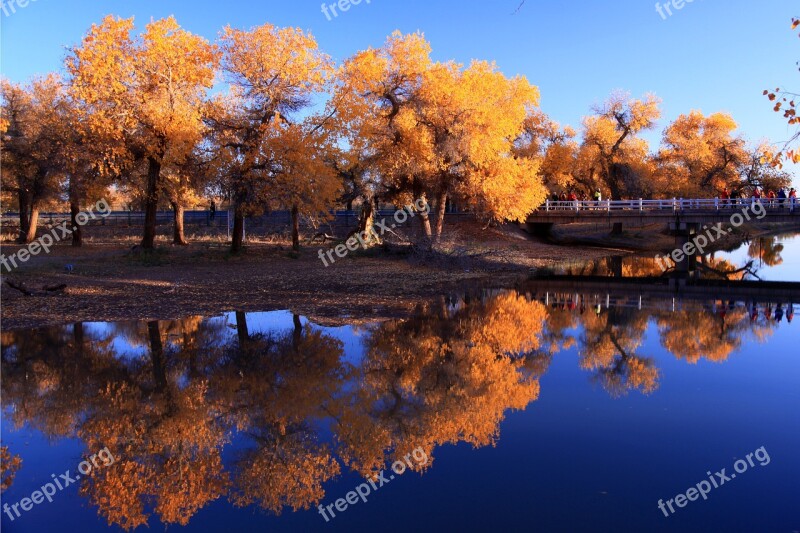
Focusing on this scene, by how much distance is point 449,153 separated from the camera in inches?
1152

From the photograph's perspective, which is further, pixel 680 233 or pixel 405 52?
pixel 680 233

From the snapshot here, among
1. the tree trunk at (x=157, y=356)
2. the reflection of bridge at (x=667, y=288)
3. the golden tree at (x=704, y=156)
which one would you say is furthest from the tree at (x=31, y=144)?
the golden tree at (x=704, y=156)

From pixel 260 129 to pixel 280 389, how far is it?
18222mm

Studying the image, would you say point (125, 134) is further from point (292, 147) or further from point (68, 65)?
point (292, 147)

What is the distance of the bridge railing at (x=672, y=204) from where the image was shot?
34000 millimetres

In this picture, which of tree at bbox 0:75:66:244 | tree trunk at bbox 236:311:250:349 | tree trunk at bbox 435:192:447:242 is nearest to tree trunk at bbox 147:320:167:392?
tree trunk at bbox 236:311:250:349

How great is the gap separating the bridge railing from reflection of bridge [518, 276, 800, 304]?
1089 centimetres

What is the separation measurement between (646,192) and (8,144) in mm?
44879

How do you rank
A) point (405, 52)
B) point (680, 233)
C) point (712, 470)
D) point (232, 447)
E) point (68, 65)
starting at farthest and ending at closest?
point (680, 233) → point (405, 52) → point (68, 65) → point (232, 447) → point (712, 470)

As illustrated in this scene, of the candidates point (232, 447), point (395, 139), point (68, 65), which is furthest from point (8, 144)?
point (232, 447)

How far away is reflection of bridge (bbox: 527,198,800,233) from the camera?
3378 cm

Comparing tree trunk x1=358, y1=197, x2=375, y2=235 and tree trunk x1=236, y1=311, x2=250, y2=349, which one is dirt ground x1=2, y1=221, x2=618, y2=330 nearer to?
tree trunk x1=236, y1=311, x2=250, y2=349

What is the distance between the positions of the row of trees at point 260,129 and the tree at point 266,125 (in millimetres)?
56

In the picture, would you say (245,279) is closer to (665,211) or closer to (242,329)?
(242,329)
